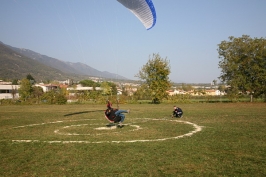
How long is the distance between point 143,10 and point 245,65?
39643 mm

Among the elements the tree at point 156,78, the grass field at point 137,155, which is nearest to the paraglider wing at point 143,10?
the grass field at point 137,155

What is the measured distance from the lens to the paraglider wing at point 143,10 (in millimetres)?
14391

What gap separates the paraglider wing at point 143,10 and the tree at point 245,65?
119 feet

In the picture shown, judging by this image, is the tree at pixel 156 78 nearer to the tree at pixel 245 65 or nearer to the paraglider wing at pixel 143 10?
the tree at pixel 245 65

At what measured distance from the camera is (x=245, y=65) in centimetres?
4884

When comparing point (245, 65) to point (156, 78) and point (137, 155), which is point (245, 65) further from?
point (137, 155)

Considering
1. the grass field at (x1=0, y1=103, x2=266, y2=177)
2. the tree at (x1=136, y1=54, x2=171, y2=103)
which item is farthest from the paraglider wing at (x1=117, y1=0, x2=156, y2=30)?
the tree at (x1=136, y1=54, x2=171, y2=103)

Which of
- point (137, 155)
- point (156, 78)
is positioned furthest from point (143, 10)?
point (156, 78)

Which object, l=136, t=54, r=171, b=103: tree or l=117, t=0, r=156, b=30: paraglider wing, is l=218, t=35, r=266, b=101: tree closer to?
l=136, t=54, r=171, b=103: tree

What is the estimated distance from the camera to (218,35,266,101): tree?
154ft

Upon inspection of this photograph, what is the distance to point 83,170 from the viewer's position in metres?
6.64

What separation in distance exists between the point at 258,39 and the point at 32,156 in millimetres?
49587

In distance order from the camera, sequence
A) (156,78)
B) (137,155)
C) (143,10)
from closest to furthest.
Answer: (137,155), (143,10), (156,78)

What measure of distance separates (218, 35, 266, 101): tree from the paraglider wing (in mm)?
36235
